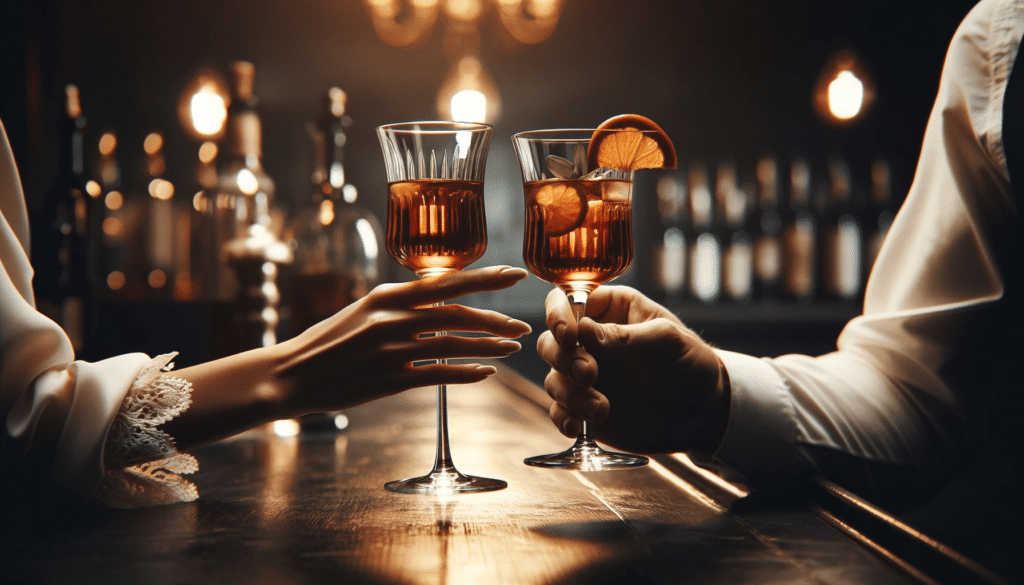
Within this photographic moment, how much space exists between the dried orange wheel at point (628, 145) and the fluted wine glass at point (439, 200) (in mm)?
126

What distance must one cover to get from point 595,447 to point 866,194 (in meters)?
3.78

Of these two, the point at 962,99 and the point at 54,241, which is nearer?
the point at 962,99

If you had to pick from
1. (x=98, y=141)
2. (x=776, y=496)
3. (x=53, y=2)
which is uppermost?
(x=53, y=2)

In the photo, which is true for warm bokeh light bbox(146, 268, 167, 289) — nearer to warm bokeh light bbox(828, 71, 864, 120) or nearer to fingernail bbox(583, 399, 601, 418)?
warm bokeh light bbox(828, 71, 864, 120)

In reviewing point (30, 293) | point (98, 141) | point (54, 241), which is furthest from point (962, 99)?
point (98, 141)

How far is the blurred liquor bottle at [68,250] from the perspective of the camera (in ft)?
5.89

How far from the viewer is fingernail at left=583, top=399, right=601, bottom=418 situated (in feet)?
2.86

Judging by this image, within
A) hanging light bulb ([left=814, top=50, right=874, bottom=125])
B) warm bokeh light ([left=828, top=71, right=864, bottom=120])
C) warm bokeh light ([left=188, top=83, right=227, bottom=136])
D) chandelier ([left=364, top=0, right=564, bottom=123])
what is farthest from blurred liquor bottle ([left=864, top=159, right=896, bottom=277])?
warm bokeh light ([left=188, top=83, right=227, bottom=136])

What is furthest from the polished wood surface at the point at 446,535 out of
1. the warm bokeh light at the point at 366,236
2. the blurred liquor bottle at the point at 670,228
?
the blurred liquor bottle at the point at 670,228

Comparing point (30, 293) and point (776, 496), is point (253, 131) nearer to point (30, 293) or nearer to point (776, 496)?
point (30, 293)

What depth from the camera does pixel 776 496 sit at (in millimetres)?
900

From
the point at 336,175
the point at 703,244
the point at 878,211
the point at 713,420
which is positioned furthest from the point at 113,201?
the point at 713,420

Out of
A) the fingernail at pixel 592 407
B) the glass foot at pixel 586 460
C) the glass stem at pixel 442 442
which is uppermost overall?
the fingernail at pixel 592 407

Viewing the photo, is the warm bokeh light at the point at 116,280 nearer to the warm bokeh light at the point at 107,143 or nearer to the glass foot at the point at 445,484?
the warm bokeh light at the point at 107,143
